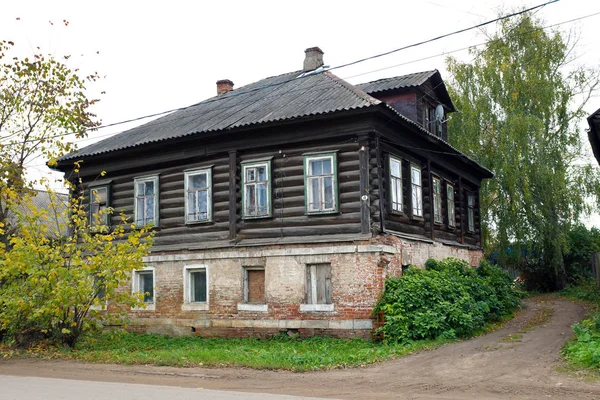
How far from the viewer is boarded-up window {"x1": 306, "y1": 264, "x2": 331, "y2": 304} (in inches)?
648

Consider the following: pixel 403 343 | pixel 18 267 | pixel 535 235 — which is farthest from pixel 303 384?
pixel 535 235

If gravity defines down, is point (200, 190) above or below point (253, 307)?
above

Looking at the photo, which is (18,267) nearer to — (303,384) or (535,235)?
(303,384)

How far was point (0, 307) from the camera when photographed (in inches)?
596

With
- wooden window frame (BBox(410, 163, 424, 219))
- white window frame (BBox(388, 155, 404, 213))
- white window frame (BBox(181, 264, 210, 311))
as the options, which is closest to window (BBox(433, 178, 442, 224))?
wooden window frame (BBox(410, 163, 424, 219))

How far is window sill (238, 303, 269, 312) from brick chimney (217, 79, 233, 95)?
36.5ft

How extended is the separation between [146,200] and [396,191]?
8.03 metres

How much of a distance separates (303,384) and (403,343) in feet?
16.0

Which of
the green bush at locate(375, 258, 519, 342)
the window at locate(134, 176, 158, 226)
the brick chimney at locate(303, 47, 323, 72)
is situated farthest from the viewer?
the brick chimney at locate(303, 47, 323, 72)

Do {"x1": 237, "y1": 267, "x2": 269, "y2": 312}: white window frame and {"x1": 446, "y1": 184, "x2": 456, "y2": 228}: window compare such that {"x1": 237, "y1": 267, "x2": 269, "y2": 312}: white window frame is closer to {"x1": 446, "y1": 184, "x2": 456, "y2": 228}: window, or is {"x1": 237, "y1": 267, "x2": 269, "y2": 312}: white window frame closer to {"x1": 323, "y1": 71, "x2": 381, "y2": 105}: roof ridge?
{"x1": 323, "y1": 71, "x2": 381, "y2": 105}: roof ridge

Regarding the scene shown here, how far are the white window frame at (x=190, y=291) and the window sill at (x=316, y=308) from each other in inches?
127

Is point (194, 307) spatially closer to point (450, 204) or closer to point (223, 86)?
point (450, 204)

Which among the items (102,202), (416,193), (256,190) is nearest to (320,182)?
(256,190)

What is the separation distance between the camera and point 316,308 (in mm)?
16266
